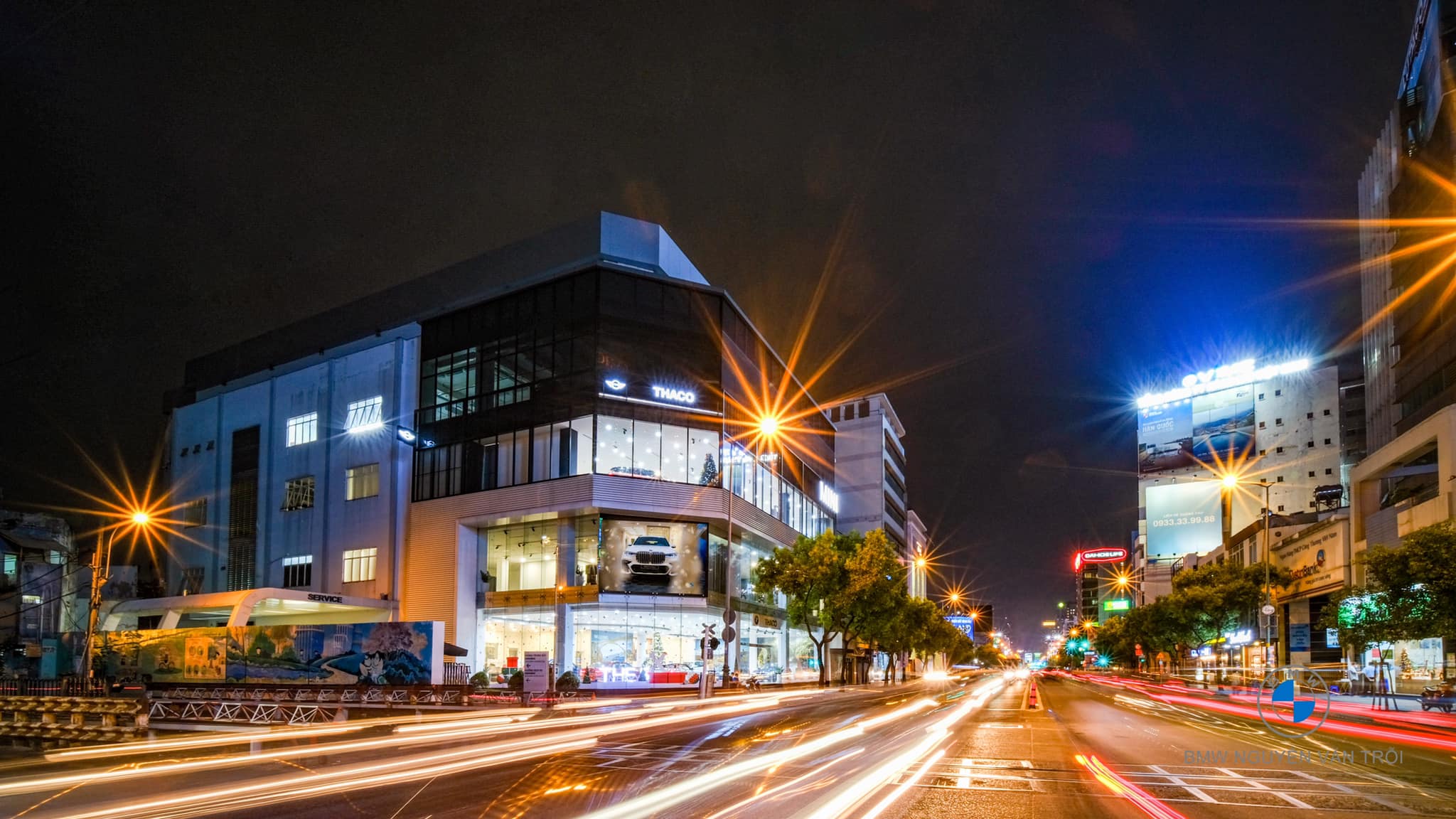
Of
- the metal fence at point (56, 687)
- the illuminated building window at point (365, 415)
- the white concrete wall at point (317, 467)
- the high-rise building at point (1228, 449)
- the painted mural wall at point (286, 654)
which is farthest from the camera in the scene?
the high-rise building at point (1228, 449)

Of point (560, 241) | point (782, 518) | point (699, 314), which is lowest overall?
point (782, 518)

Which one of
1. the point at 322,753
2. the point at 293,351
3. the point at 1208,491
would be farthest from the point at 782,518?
the point at 1208,491

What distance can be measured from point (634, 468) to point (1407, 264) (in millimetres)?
60813

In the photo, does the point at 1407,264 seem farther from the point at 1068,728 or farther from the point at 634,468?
the point at 1068,728

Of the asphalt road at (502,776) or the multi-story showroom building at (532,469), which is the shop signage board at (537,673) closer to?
the asphalt road at (502,776)

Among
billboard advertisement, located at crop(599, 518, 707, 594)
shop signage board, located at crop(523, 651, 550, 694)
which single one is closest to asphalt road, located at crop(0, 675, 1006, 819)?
shop signage board, located at crop(523, 651, 550, 694)

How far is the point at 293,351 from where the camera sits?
80.0 metres

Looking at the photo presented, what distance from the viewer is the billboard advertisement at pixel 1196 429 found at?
6112 inches

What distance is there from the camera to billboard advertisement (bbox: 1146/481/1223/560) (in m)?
165

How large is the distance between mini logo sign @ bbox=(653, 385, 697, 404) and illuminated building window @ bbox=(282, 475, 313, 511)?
2986cm

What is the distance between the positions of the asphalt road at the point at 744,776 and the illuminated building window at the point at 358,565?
42.1 m

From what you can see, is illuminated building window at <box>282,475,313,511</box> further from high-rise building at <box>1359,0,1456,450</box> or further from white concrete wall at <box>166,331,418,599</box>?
high-rise building at <box>1359,0,1456,450</box>

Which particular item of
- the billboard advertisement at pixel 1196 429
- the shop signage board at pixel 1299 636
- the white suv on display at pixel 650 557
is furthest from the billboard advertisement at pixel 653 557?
the billboard advertisement at pixel 1196 429

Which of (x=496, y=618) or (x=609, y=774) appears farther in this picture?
(x=496, y=618)
